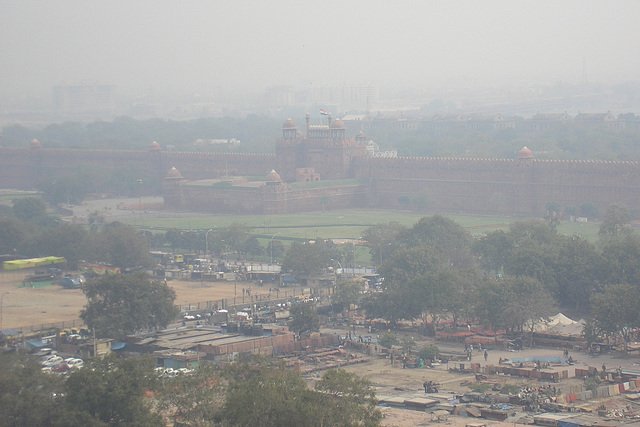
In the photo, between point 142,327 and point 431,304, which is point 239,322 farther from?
point 431,304

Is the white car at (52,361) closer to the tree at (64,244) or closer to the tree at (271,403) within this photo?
the tree at (271,403)

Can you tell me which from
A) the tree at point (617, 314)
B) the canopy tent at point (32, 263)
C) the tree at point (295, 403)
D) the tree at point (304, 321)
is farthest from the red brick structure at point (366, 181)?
the tree at point (295, 403)

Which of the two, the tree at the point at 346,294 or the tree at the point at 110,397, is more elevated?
the tree at the point at 110,397

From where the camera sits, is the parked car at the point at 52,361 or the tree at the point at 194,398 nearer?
the tree at the point at 194,398

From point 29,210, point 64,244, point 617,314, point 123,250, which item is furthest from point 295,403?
point 29,210

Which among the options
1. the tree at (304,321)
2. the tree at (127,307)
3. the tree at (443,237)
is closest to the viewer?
the tree at (127,307)

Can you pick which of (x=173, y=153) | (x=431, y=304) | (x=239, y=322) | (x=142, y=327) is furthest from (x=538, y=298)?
(x=173, y=153)

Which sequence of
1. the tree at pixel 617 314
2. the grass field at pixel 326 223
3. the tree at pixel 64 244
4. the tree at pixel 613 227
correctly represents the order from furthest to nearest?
the grass field at pixel 326 223 < the tree at pixel 64 244 < the tree at pixel 613 227 < the tree at pixel 617 314
